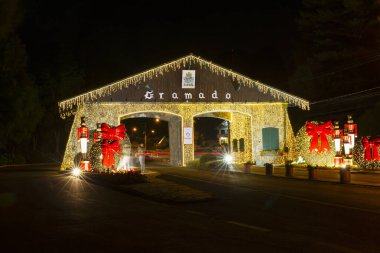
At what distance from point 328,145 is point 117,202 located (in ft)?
60.1

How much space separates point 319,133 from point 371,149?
10.1 feet

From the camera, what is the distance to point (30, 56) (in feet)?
194

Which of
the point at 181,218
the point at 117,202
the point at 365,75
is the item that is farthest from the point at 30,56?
the point at 181,218

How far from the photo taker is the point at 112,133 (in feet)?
93.2

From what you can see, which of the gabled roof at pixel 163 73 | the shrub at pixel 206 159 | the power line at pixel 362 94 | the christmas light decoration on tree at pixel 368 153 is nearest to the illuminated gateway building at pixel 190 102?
A: the gabled roof at pixel 163 73

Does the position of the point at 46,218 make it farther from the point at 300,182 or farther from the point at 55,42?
the point at 55,42

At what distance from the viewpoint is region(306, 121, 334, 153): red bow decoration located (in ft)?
101

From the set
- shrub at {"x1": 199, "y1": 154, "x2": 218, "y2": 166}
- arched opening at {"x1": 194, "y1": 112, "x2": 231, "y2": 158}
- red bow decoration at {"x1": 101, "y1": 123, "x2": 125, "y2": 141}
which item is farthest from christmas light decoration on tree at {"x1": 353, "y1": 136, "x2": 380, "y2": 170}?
arched opening at {"x1": 194, "y1": 112, "x2": 231, "y2": 158}

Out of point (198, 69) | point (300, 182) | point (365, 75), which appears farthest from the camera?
point (365, 75)

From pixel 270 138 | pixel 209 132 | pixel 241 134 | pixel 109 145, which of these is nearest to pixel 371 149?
pixel 270 138

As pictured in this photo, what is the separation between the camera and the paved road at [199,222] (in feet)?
31.0

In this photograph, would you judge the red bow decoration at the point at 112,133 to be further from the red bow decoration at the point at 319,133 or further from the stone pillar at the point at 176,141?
the red bow decoration at the point at 319,133

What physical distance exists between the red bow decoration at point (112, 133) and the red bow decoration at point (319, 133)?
35.7 ft

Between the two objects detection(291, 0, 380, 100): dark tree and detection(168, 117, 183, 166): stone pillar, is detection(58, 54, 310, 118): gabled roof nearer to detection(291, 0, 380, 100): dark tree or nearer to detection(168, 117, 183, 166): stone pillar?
detection(168, 117, 183, 166): stone pillar
